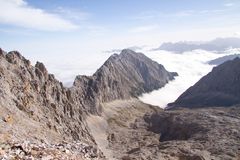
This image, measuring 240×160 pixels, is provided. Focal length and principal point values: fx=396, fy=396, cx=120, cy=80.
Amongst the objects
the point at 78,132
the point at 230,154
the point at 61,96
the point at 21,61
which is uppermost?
the point at 21,61

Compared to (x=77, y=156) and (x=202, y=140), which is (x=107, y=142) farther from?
(x=77, y=156)

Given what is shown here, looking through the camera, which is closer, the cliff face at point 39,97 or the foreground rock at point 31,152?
the foreground rock at point 31,152

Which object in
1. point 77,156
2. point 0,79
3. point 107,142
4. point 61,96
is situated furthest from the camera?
point 107,142

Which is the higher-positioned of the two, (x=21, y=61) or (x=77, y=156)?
(x=21, y=61)

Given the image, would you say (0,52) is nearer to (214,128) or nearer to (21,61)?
(21,61)

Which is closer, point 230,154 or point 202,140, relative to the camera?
point 230,154

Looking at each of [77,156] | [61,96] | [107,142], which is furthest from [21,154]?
[107,142]

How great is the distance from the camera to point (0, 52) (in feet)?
477

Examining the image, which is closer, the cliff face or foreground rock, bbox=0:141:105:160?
foreground rock, bbox=0:141:105:160

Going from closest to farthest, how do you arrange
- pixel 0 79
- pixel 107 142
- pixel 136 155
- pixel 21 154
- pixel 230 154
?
pixel 21 154 → pixel 0 79 → pixel 136 155 → pixel 230 154 → pixel 107 142

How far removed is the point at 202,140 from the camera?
7023 inches

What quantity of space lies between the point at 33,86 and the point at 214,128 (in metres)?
98.5

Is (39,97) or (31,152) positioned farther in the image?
(39,97)

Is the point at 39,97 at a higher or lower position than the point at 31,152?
lower
